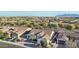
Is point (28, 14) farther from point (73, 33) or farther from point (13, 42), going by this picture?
point (73, 33)

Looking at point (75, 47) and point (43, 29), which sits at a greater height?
point (43, 29)
